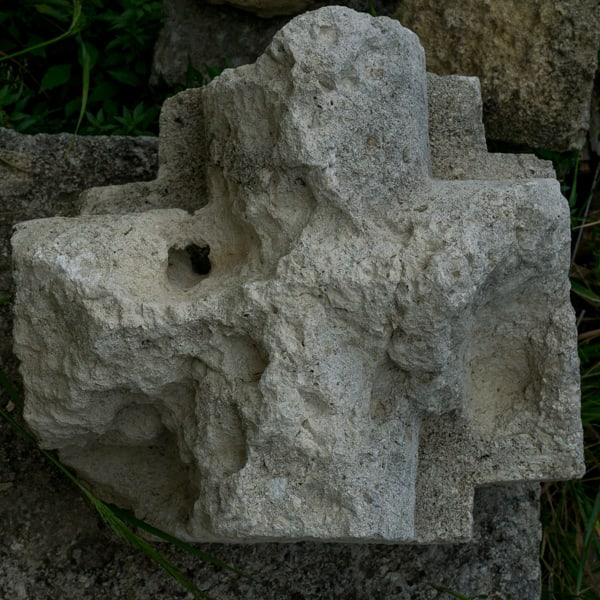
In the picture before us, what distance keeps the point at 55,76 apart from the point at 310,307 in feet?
3.44

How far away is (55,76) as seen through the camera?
1845 mm

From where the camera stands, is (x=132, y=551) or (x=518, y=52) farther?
(x=518, y=52)

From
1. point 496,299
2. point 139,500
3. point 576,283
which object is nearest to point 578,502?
point 576,283

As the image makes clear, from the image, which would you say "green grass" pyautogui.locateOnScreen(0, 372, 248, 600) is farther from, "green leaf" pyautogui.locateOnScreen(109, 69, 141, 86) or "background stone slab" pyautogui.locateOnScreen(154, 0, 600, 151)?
"background stone slab" pyautogui.locateOnScreen(154, 0, 600, 151)

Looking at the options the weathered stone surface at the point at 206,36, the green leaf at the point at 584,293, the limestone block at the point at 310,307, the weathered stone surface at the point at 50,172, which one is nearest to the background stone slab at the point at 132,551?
the weathered stone surface at the point at 50,172

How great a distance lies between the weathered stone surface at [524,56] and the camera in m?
1.67

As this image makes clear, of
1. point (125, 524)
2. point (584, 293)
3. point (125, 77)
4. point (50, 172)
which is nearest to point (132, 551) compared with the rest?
point (125, 524)

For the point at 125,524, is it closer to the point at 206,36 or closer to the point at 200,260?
the point at 200,260

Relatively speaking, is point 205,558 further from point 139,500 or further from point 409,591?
point 409,591

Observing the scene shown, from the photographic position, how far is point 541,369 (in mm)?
1238

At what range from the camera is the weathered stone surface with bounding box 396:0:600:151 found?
167cm

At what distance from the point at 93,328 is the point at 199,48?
0.91m

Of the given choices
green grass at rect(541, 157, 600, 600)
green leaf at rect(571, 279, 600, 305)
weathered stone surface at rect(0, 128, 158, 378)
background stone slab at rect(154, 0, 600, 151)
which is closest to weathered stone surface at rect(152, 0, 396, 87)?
background stone slab at rect(154, 0, 600, 151)

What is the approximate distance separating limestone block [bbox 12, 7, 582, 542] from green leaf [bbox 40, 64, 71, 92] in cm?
72
